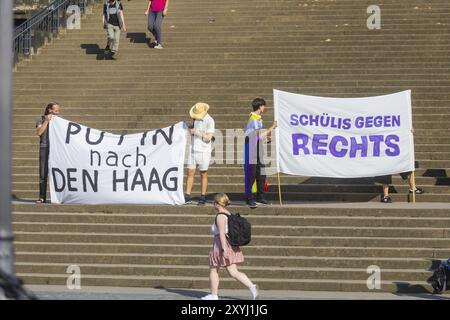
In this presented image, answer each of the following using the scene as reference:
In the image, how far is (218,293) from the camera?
48.4 feet

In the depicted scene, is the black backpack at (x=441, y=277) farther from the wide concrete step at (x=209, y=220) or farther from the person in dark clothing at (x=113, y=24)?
the person in dark clothing at (x=113, y=24)

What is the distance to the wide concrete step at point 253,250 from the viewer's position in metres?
15.6

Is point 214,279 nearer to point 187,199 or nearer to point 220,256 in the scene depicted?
point 220,256

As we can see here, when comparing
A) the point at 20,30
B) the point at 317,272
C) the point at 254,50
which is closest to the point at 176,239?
the point at 317,272

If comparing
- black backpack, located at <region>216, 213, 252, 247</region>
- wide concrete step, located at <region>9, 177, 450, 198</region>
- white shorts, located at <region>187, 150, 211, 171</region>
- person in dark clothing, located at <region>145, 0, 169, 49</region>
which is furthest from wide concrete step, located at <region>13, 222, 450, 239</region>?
person in dark clothing, located at <region>145, 0, 169, 49</region>

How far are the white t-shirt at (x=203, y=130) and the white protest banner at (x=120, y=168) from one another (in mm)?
250

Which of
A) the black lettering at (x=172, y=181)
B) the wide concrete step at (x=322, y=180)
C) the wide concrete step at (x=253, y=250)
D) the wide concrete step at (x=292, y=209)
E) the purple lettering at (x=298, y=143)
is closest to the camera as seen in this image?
the wide concrete step at (x=253, y=250)

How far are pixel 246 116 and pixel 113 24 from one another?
16.0 ft

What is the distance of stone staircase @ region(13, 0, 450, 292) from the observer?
15.6 metres

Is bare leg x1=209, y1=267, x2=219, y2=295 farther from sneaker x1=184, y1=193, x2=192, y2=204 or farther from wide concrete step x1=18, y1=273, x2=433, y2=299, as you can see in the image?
sneaker x1=184, y1=193, x2=192, y2=204

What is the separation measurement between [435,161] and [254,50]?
6.45 meters

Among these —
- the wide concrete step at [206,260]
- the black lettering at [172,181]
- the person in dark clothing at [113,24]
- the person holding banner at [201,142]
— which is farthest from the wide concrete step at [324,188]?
the person in dark clothing at [113,24]

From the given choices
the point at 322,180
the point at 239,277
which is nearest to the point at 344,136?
the point at 322,180

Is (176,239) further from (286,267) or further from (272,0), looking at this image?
(272,0)
